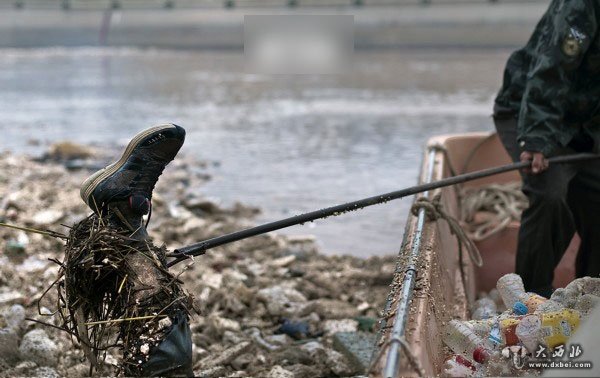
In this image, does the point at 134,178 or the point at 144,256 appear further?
the point at 134,178

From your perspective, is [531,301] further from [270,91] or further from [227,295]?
[270,91]

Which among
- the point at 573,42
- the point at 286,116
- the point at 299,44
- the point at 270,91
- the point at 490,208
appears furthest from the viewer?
the point at 299,44

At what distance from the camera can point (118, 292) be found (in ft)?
10.2

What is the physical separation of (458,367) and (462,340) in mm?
309

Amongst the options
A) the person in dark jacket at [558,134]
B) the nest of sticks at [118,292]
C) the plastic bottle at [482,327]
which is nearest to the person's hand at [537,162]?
the person in dark jacket at [558,134]

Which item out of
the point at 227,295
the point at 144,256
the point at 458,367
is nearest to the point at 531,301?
the point at 458,367

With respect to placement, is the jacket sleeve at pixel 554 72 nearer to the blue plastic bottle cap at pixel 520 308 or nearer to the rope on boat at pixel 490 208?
the blue plastic bottle cap at pixel 520 308

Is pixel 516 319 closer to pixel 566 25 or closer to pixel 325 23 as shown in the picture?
pixel 566 25

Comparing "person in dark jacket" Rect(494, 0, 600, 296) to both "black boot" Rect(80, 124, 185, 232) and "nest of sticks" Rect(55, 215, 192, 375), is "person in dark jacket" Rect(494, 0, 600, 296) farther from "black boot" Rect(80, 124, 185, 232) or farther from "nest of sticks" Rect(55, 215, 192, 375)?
"nest of sticks" Rect(55, 215, 192, 375)

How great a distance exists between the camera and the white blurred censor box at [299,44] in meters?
18.1

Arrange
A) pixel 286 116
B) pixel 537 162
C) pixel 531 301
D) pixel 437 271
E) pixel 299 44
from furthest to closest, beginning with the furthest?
pixel 299 44 < pixel 286 116 < pixel 537 162 < pixel 437 271 < pixel 531 301

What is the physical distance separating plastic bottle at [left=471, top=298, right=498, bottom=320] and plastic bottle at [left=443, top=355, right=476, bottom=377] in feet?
2.95

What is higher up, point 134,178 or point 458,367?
point 134,178

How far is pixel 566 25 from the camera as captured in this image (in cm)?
413
